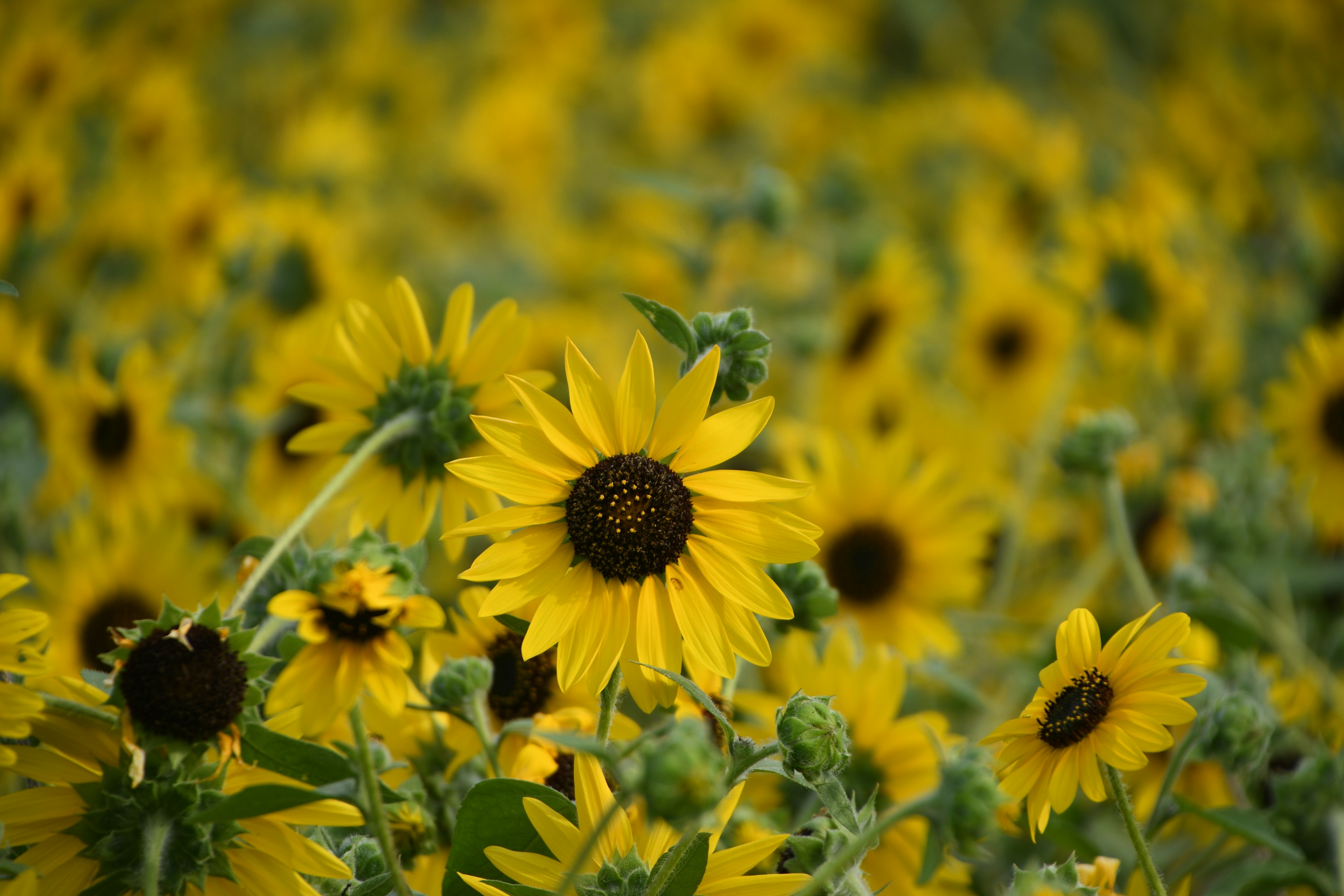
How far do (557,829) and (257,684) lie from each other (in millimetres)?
304

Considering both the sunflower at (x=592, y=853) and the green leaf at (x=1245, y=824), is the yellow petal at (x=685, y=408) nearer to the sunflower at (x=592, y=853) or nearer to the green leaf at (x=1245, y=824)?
the sunflower at (x=592, y=853)

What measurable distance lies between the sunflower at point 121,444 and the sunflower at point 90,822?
3.27ft

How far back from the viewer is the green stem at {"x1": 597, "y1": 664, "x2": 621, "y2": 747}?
0.92 m

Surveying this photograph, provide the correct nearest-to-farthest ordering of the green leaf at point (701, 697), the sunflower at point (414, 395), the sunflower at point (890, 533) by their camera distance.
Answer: the green leaf at point (701, 697)
the sunflower at point (414, 395)
the sunflower at point (890, 533)

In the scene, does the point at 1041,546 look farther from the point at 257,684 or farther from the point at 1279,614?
the point at 257,684

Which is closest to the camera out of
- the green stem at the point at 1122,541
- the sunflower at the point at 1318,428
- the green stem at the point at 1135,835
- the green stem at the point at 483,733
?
the green stem at the point at 1135,835

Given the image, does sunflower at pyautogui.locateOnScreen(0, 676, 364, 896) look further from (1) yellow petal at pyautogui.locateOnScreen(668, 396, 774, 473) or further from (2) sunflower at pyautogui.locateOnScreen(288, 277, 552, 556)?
(1) yellow petal at pyautogui.locateOnScreen(668, 396, 774, 473)

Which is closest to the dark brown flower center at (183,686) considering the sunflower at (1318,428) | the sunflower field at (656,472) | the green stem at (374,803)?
the sunflower field at (656,472)

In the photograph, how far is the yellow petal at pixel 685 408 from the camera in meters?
0.98

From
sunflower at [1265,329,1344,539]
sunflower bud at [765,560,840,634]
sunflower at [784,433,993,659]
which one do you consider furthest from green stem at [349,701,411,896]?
sunflower at [1265,329,1344,539]

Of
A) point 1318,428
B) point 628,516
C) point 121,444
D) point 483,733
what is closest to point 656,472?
point 628,516

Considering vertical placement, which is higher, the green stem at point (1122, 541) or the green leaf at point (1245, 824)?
the green stem at point (1122, 541)

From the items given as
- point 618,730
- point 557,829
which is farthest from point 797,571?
point 557,829

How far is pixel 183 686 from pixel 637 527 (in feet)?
1.38
